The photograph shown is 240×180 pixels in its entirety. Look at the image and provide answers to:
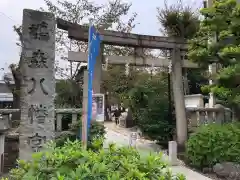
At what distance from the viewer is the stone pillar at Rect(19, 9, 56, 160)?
5.01 metres

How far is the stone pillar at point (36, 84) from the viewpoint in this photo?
5.01m

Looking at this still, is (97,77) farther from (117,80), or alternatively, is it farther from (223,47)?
(117,80)

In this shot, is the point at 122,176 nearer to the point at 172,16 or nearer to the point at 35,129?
the point at 35,129

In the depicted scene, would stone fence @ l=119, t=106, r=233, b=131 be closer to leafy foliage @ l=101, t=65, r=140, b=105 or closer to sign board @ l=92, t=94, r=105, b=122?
sign board @ l=92, t=94, r=105, b=122

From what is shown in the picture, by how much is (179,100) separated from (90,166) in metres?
8.74

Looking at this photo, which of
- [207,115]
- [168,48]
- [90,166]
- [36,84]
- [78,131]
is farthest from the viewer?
[168,48]

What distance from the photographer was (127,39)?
9.91 meters

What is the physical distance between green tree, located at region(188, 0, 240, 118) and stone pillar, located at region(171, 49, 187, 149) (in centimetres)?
161

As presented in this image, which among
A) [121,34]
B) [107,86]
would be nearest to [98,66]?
[121,34]

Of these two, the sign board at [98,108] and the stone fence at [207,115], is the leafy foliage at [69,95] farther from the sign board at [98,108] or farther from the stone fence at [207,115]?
the sign board at [98,108]

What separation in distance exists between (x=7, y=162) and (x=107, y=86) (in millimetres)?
16351

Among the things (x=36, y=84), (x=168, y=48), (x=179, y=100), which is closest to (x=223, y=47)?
(x=168, y=48)

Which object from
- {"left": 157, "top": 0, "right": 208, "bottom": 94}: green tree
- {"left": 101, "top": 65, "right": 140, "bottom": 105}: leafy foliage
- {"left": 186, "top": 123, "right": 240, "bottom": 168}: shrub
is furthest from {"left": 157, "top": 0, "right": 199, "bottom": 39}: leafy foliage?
{"left": 101, "top": 65, "right": 140, "bottom": 105}: leafy foliage

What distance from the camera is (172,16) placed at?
10.6m
